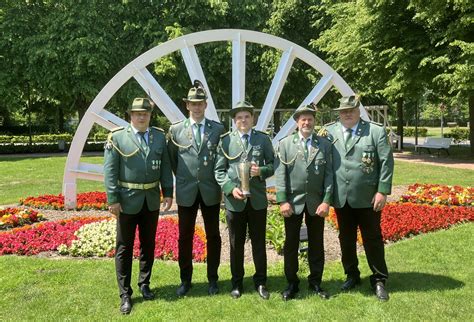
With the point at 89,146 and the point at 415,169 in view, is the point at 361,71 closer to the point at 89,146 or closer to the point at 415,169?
the point at 415,169

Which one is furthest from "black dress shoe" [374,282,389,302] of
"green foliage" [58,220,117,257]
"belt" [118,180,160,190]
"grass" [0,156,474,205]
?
"grass" [0,156,474,205]

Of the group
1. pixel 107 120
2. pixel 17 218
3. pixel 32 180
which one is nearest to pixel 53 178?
pixel 32 180

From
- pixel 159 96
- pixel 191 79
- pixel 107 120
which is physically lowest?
pixel 107 120

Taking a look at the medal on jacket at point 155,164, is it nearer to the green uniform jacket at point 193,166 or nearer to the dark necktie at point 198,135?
the green uniform jacket at point 193,166

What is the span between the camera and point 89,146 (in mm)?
24578

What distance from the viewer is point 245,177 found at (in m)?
4.13

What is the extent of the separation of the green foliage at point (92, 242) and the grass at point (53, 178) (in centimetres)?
438

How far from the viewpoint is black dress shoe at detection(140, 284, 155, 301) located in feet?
14.5

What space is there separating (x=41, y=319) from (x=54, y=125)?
130 ft

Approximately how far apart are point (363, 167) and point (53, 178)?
11566 mm

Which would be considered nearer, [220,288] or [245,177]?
[245,177]

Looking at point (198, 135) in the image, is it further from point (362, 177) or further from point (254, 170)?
point (362, 177)

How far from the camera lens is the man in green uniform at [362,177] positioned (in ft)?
13.8

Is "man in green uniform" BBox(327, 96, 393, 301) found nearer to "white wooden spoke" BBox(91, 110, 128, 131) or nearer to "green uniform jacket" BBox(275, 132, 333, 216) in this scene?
"green uniform jacket" BBox(275, 132, 333, 216)
